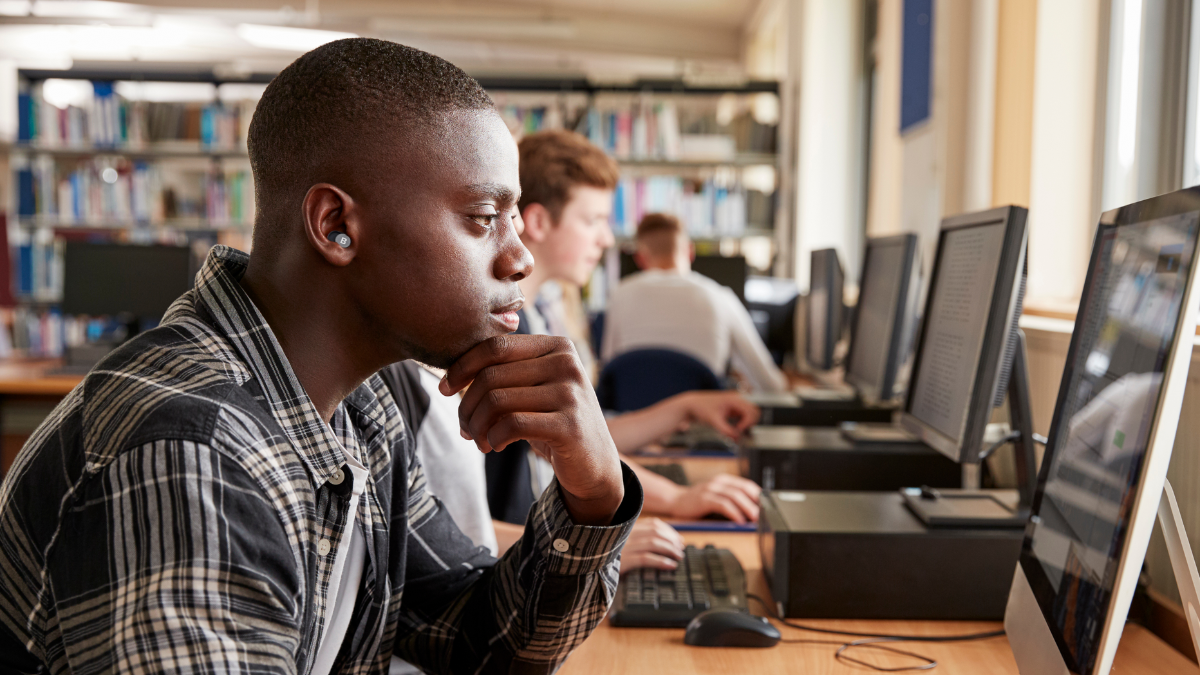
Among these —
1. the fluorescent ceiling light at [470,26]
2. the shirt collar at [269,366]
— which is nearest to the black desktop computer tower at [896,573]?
the shirt collar at [269,366]

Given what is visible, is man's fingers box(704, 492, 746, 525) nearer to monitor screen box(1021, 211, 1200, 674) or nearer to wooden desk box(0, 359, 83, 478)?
monitor screen box(1021, 211, 1200, 674)

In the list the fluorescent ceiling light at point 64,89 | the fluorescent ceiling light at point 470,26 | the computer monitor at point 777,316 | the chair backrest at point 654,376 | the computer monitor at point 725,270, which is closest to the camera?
the chair backrest at point 654,376

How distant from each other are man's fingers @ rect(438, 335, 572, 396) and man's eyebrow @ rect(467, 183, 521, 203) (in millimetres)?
120

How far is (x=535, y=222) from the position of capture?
205cm

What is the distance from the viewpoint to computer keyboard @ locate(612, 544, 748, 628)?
1.15m

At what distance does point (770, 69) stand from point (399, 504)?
668 centimetres

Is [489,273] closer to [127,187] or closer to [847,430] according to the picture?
[847,430]

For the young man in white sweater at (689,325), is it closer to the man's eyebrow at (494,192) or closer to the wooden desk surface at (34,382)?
the wooden desk surface at (34,382)

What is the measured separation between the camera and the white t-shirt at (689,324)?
352 centimetres

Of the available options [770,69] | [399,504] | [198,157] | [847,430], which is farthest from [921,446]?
[770,69]

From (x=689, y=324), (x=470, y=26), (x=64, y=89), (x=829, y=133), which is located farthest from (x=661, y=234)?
(x=64, y=89)

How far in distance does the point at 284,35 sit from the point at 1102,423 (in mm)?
8123

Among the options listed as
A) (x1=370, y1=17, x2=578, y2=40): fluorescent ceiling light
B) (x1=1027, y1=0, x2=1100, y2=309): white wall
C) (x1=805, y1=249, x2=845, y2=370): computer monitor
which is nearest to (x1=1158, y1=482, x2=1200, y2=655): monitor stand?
(x1=1027, y1=0, x2=1100, y2=309): white wall

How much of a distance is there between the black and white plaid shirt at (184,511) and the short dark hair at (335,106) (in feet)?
0.32
